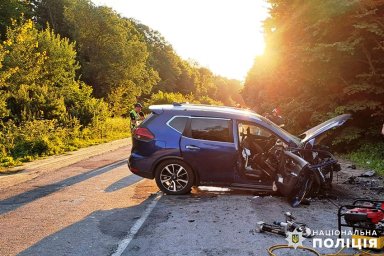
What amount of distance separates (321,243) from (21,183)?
25.0 ft

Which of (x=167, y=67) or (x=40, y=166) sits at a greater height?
(x=167, y=67)

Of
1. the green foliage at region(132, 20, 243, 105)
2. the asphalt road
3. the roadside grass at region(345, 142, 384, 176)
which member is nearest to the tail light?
the asphalt road

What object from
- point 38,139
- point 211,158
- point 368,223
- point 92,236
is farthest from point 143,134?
point 38,139

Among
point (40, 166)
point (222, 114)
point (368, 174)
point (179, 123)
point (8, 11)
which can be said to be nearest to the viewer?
point (222, 114)

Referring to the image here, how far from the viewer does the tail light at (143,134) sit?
845cm

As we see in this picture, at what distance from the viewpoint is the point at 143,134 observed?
8.51 metres

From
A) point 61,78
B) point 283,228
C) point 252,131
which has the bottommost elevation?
point 283,228

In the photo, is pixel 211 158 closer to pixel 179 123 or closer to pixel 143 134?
pixel 179 123

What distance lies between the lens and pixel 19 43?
62.2 feet

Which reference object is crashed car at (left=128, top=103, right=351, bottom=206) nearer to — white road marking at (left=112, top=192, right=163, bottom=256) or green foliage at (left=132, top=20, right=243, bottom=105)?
white road marking at (left=112, top=192, right=163, bottom=256)

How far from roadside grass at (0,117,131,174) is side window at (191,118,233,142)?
6.18 meters

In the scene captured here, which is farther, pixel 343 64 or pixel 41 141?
pixel 41 141

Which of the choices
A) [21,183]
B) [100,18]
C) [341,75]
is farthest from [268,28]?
[100,18]

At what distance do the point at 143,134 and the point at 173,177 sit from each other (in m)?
1.20
